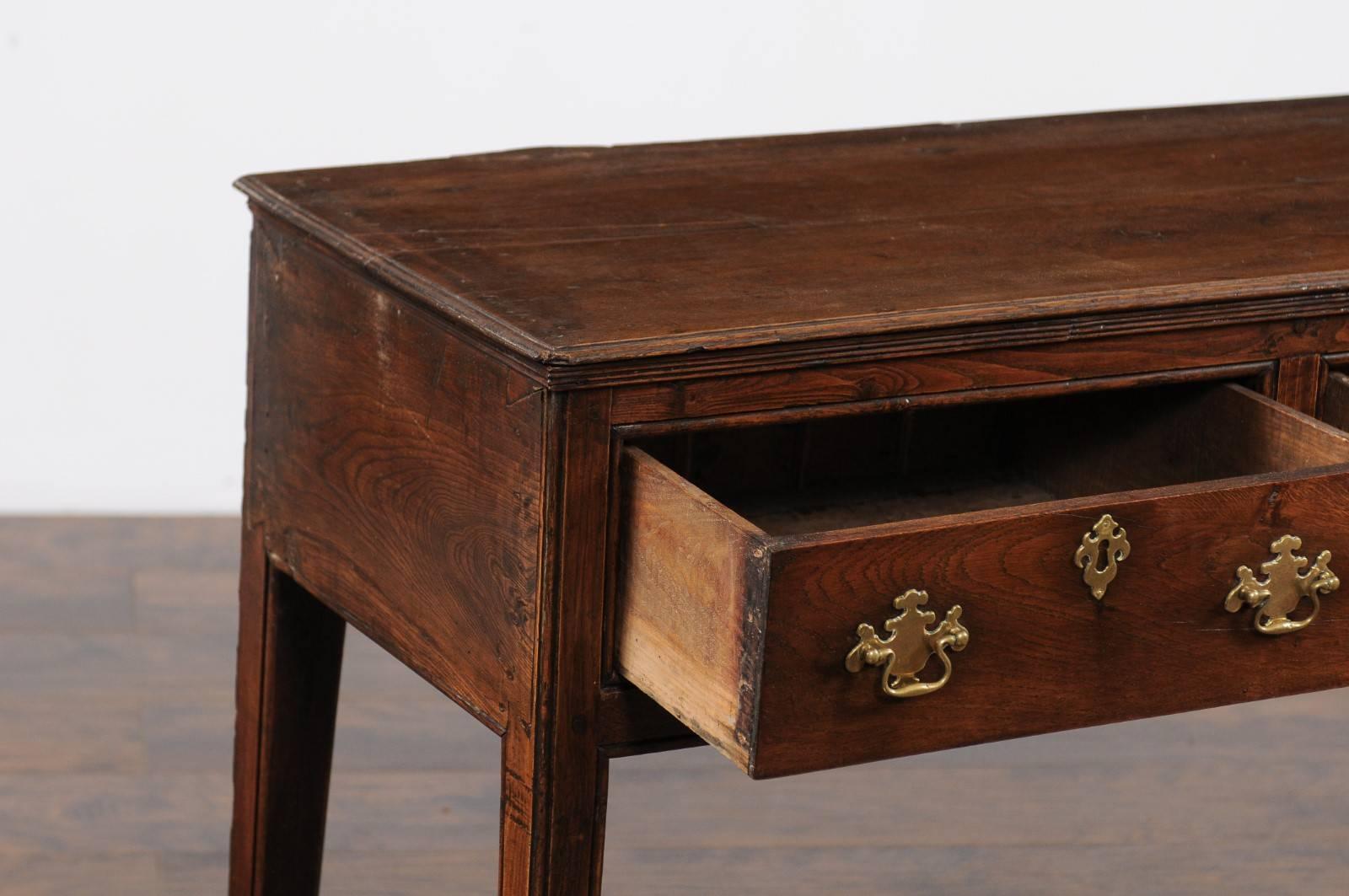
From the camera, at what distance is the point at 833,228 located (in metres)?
1.73

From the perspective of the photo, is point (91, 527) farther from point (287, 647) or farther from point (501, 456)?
point (501, 456)

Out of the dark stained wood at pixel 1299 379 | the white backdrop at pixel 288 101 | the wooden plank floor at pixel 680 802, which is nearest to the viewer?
the dark stained wood at pixel 1299 379

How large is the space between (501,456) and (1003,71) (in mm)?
2203

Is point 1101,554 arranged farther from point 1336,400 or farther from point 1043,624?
point 1336,400

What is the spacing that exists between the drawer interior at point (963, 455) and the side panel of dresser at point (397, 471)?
0.18 meters

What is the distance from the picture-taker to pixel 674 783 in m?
2.62

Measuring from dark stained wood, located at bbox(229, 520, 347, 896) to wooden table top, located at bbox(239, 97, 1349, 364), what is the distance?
1.15 feet

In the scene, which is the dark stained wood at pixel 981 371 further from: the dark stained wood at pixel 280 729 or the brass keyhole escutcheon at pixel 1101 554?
the dark stained wood at pixel 280 729

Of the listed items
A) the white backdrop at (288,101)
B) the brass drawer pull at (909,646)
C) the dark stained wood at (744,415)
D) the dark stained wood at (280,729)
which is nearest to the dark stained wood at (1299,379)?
the dark stained wood at (744,415)

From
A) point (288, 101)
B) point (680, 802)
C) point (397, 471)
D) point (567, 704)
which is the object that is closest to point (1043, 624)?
point (567, 704)

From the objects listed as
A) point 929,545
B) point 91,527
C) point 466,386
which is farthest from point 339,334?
point 91,527

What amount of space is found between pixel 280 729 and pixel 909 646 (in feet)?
2.48

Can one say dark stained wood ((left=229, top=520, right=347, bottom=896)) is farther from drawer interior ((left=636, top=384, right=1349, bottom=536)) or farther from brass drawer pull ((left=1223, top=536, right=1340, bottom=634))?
brass drawer pull ((left=1223, top=536, right=1340, bottom=634))

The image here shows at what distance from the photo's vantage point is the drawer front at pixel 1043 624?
1.37 meters
